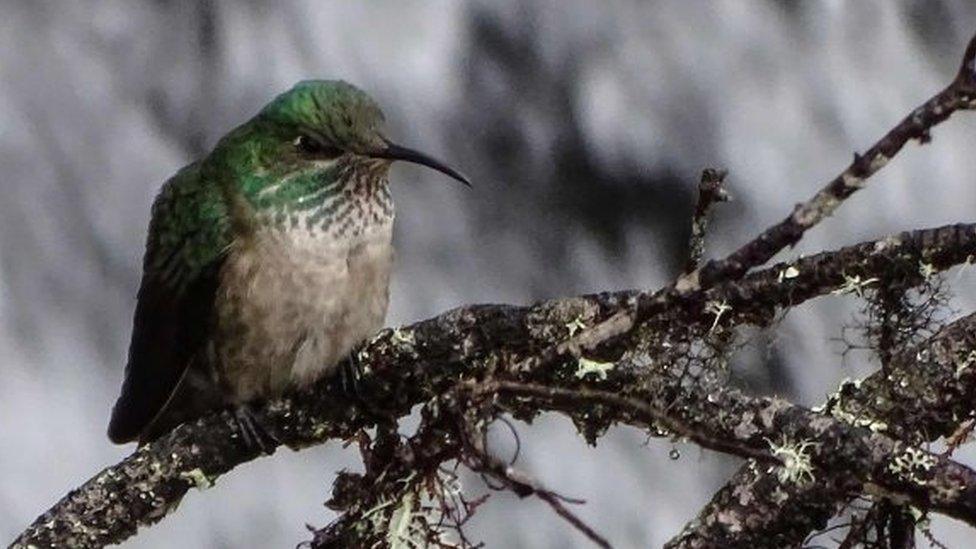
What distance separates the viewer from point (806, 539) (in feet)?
6.89

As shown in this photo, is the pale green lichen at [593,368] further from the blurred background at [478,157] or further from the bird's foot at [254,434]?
the blurred background at [478,157]

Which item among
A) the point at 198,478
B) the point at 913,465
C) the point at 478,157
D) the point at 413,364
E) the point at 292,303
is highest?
the point at 478,157

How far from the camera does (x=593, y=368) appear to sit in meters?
2.02

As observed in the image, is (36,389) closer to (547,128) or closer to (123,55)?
(123,55)


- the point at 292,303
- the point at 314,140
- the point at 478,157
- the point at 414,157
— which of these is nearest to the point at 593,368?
the point at 414,157

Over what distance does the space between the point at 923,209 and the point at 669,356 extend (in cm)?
456

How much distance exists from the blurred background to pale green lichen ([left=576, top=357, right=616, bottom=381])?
3448 mm

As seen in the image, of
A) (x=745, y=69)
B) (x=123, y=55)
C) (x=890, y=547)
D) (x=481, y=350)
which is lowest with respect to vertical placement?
(x=890, y=547)

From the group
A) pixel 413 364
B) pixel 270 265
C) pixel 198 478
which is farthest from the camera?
pixel 270 265

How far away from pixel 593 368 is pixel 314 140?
1.04 meters

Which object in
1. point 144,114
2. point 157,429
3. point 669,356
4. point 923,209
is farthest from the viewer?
point 923,209

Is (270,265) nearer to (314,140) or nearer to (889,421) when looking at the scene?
(314,140)

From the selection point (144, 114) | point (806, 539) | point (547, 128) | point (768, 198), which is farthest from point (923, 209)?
point (806, 539)

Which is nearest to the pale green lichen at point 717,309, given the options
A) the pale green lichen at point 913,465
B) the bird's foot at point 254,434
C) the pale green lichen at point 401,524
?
the pale green lichen at point 913,465
